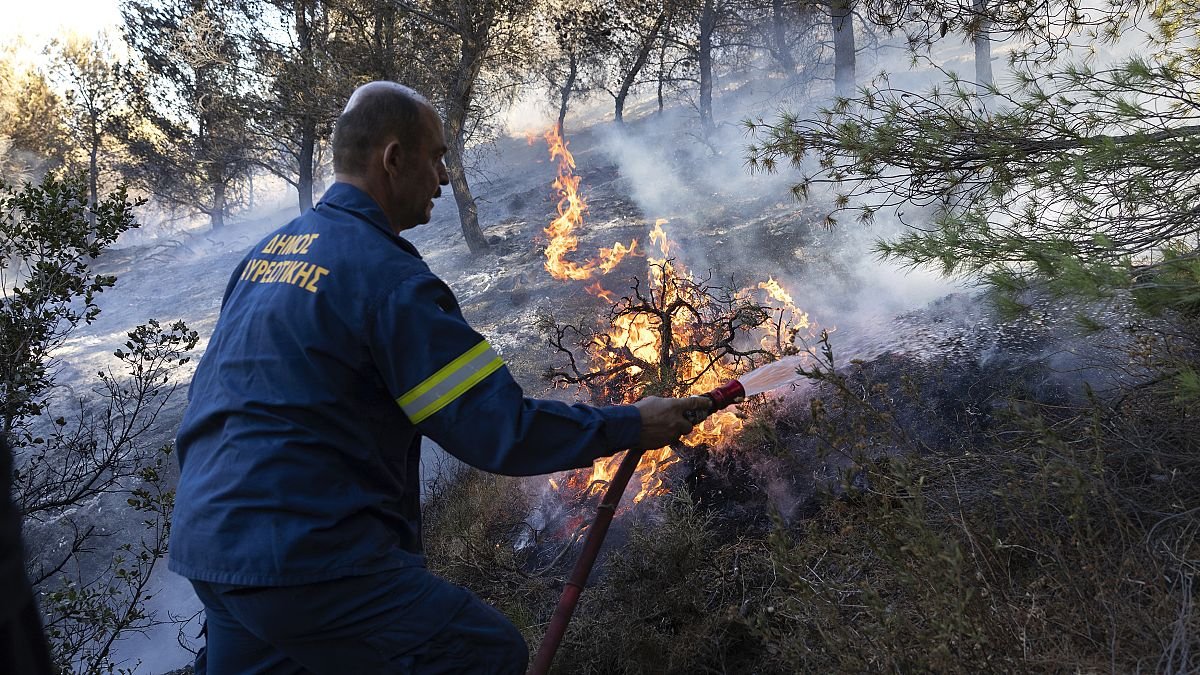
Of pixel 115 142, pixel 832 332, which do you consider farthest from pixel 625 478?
pixel 115 142

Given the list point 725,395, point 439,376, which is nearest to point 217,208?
point 725,395

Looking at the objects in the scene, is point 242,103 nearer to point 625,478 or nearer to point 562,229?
point 562,229

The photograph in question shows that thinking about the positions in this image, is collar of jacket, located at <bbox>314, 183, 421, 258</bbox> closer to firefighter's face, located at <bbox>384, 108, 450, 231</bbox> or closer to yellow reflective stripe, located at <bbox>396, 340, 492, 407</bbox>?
firefighter's face, located at <bbox>384, 108, 450, 231</bbox>

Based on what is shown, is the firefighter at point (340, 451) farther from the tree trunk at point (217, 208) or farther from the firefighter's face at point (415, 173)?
the tree trunk at point (217, 208)

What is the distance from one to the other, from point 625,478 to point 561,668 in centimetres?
132

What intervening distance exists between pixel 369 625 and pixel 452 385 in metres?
0.65

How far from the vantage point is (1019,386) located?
4109 millimetres

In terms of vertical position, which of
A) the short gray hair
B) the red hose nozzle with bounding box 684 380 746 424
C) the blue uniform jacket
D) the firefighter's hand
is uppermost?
the short gray hair

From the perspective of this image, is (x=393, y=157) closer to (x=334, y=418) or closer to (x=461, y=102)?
(x=334, y=418)

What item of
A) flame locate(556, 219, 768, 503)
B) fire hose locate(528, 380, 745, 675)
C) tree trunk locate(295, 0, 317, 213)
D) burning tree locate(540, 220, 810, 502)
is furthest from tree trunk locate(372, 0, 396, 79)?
fire hose locate(528, 380, 745, 675)

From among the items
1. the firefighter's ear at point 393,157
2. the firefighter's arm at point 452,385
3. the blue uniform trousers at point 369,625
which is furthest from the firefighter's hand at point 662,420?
the firefighter's ear at point 393,157

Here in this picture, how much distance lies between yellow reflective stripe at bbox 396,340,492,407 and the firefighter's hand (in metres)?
0.53

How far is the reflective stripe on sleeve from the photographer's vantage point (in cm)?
198

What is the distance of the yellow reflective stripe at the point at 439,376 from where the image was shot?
77.7 inches
